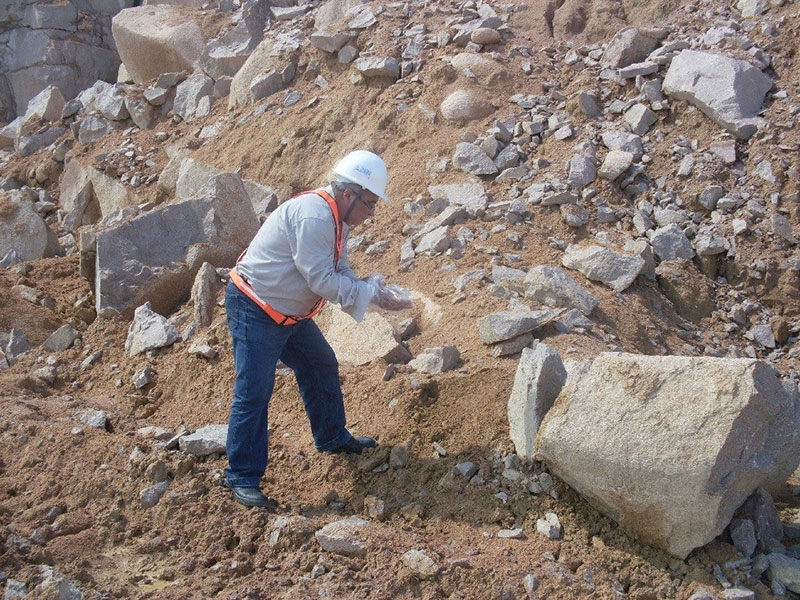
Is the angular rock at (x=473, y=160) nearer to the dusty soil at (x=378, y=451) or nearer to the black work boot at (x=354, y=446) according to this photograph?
the dusty soil at (x=378, y=451)

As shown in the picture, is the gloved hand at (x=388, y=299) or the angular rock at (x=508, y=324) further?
the angular rock at (x=508, y=324)

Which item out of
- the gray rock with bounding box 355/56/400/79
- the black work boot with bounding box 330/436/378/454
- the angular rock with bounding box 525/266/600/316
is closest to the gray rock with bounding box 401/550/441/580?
the black work boot with bounding box 330/436/378/454

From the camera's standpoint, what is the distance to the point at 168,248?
6.41 metres

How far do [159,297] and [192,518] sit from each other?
2754 mm

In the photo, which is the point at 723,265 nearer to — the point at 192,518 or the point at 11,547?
the point at 192,518

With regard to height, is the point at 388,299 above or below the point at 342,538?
above

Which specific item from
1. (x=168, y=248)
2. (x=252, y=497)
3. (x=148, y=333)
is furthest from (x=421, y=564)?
(x=168, y=248)

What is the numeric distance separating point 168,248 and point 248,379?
2797 millimetres

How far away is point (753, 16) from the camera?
7.22 meters

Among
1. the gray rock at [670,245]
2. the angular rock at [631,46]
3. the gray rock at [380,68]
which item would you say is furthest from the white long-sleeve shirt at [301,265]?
the angular rock at [631,46]

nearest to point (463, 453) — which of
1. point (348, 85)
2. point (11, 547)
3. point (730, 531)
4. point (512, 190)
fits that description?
point (730, 531)

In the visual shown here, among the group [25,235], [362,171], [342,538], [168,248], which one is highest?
[362,171]

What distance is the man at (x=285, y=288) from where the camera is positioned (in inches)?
150

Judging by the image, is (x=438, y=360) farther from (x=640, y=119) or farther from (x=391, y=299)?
(x=640, y=119)
